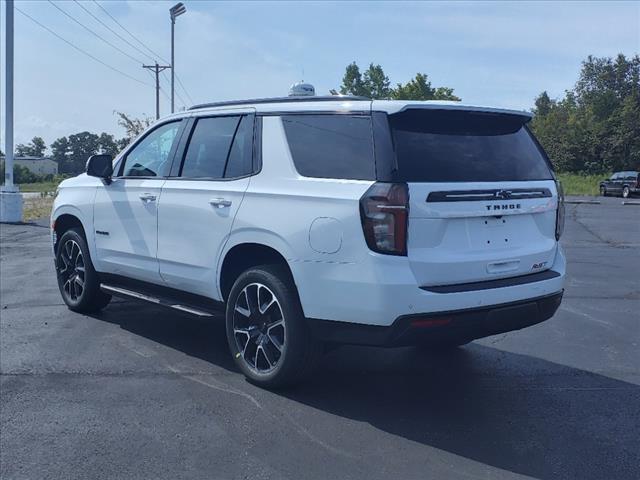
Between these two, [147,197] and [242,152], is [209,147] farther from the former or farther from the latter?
[147,197]

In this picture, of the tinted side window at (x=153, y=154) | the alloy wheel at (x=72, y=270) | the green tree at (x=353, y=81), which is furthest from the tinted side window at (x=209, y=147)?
the green tree at (x=353, y=81)

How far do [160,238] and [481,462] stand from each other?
3.17m

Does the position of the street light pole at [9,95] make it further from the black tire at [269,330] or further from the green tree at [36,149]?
the green tree at [36,149]

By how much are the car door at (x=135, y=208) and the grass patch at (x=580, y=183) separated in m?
41.2

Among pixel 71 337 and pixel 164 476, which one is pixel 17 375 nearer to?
pixel 71 337

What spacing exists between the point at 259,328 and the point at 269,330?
4.5 inches

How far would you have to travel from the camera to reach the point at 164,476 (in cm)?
356

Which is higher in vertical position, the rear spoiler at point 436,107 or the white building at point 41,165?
the white building at point 41,165

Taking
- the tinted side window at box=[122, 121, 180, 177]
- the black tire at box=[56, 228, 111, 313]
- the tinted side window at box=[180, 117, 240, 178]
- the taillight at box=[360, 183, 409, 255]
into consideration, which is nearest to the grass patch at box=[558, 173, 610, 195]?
the black tire at box=[56, 228, 111, 313]

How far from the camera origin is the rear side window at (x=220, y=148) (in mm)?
5055

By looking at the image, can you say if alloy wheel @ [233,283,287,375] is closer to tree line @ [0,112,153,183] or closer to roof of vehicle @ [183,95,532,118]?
roof of vehicle @ [183,95,532,118]

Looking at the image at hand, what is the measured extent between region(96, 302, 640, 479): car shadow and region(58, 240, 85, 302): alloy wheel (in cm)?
128

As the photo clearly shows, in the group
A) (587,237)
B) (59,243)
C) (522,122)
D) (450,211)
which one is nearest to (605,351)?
(522,122)

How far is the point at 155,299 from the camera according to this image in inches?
225
